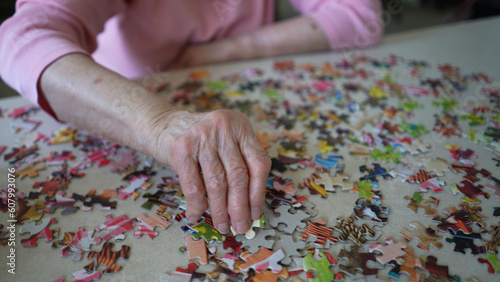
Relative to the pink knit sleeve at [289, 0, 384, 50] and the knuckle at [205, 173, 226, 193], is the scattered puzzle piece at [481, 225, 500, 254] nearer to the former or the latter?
the knuckle at [205, 173, 226, 193]

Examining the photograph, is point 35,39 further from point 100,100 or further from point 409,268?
point 409,268

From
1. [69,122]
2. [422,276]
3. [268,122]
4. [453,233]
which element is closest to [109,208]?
[69,122]

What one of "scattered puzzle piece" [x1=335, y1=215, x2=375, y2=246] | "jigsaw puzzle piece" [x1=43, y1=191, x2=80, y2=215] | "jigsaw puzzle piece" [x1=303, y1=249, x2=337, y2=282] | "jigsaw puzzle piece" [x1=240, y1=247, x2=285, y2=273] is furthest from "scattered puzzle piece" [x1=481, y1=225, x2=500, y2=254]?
"jigsaw puzzle piece" [x1=43, y1=191, x2=80, y2=215]

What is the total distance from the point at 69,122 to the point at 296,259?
3.17ft

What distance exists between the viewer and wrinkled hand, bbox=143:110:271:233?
3.06 ft

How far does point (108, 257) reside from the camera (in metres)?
0.88

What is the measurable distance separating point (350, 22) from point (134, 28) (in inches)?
46.1

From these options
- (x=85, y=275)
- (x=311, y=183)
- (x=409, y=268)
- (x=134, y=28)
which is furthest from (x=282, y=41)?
(x=85, y=275)

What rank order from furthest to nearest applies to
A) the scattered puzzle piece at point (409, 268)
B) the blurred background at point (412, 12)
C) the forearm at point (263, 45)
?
1. the blurred background at point (412, 12)
2. the forearm at point (263, 45)
3. the scattered puzzle piece at point (409, 268)

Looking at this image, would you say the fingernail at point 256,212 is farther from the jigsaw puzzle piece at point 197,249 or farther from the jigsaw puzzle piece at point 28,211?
the jigsaw puzzle piece at point 28,211

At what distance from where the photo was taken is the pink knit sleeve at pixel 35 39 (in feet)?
4.04

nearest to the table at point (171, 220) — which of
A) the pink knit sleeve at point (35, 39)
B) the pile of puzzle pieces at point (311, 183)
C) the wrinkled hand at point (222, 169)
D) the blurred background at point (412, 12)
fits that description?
the pile of puzzle pieces at point (311, 183)

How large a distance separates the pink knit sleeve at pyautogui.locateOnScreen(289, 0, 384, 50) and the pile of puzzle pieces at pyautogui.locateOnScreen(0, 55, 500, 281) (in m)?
0.41

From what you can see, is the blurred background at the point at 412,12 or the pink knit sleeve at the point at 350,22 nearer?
the pink knit sleeve at the point at 350,22
